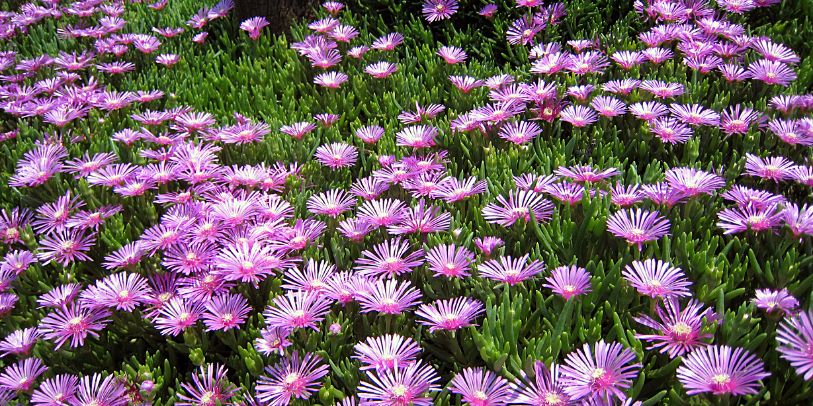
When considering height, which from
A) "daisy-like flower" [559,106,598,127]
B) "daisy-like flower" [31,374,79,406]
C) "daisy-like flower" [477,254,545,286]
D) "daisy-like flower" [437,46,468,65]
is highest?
"daisy-like flower" [437,46,468,65]

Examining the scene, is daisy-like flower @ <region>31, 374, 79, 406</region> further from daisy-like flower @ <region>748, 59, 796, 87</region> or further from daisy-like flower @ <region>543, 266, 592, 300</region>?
daisy-like flower @ <region>748, 59, 796, 87</region>

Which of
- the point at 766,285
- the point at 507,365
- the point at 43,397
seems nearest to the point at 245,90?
the point at 43,397

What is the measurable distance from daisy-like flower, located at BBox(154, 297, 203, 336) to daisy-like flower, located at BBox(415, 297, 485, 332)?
1.56 feet

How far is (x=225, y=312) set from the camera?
55.1 inches

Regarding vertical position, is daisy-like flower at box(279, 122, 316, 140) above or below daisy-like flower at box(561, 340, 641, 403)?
above

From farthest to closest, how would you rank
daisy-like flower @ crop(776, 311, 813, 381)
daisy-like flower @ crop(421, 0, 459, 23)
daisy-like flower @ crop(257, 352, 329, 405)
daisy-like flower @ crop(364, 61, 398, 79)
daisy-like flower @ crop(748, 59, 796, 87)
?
1. daisy-like flower @ crop(421, 0, 459, 23)
2. daisy-like flower @ crop(364, 61, 398, 79)
3. daisy-like flower @ crop(748, 59, 796, 87)
4. daisy-like flower @ crop(257, 352, 329, 405)
5. daisy-like flower @ crop(776, 311, 813, 381)

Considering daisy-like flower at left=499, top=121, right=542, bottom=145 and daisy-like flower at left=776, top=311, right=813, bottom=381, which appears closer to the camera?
daisy-like flower at left=776, top=311, right=813, bottom=381

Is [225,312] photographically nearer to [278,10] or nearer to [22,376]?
[22,376]

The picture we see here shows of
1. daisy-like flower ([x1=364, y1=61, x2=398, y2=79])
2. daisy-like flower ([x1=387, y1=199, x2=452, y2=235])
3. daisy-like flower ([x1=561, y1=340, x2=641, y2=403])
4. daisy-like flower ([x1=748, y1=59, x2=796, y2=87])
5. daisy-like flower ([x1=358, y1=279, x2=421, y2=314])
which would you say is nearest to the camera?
daisy-like flower ([x1=561, y1=340, x2=641, y2=403])

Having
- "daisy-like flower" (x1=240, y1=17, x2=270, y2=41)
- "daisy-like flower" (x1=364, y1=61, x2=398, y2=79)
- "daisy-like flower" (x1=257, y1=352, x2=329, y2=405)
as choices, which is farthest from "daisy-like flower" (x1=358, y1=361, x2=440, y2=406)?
"daisy-like flower" (x1=240, y1=17, x2=270, y2=41)

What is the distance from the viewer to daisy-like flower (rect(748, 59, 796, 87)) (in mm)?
2072

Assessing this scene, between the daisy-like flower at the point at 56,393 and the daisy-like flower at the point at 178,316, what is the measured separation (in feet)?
0.66

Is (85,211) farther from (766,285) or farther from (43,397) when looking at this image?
(766,285)

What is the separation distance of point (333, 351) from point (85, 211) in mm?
998
